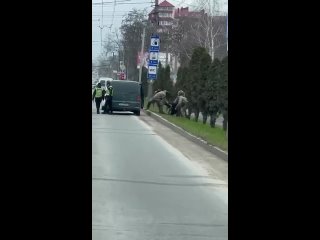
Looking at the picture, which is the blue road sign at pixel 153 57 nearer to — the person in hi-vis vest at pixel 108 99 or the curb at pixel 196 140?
the curb at pixel 196 140

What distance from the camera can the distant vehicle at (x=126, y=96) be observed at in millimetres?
35000

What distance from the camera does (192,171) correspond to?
545 inches

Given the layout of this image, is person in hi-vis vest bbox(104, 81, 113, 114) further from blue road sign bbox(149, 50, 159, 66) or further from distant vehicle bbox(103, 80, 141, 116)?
blue road sign bbox(149, 50, 159, 66)

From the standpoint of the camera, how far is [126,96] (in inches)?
1380

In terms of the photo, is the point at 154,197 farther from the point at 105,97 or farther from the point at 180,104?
the point at 105,97

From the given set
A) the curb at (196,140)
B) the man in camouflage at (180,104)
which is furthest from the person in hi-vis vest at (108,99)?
the man in camouflage at (180,104)

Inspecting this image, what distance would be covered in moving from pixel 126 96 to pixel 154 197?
25030mm

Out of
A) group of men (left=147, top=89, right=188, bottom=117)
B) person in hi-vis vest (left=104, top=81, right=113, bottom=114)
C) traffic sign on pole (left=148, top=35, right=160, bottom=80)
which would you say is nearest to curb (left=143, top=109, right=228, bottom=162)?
group of men (left=147, top=89, right=188, bottom=117)

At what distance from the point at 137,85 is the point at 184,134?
1168cm

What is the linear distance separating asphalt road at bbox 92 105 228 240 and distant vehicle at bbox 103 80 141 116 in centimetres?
1642

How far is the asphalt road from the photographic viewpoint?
7.61 meters

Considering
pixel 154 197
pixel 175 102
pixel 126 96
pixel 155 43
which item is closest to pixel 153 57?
pixel 155 43

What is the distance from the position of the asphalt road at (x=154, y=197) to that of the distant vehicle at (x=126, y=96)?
1642cm
